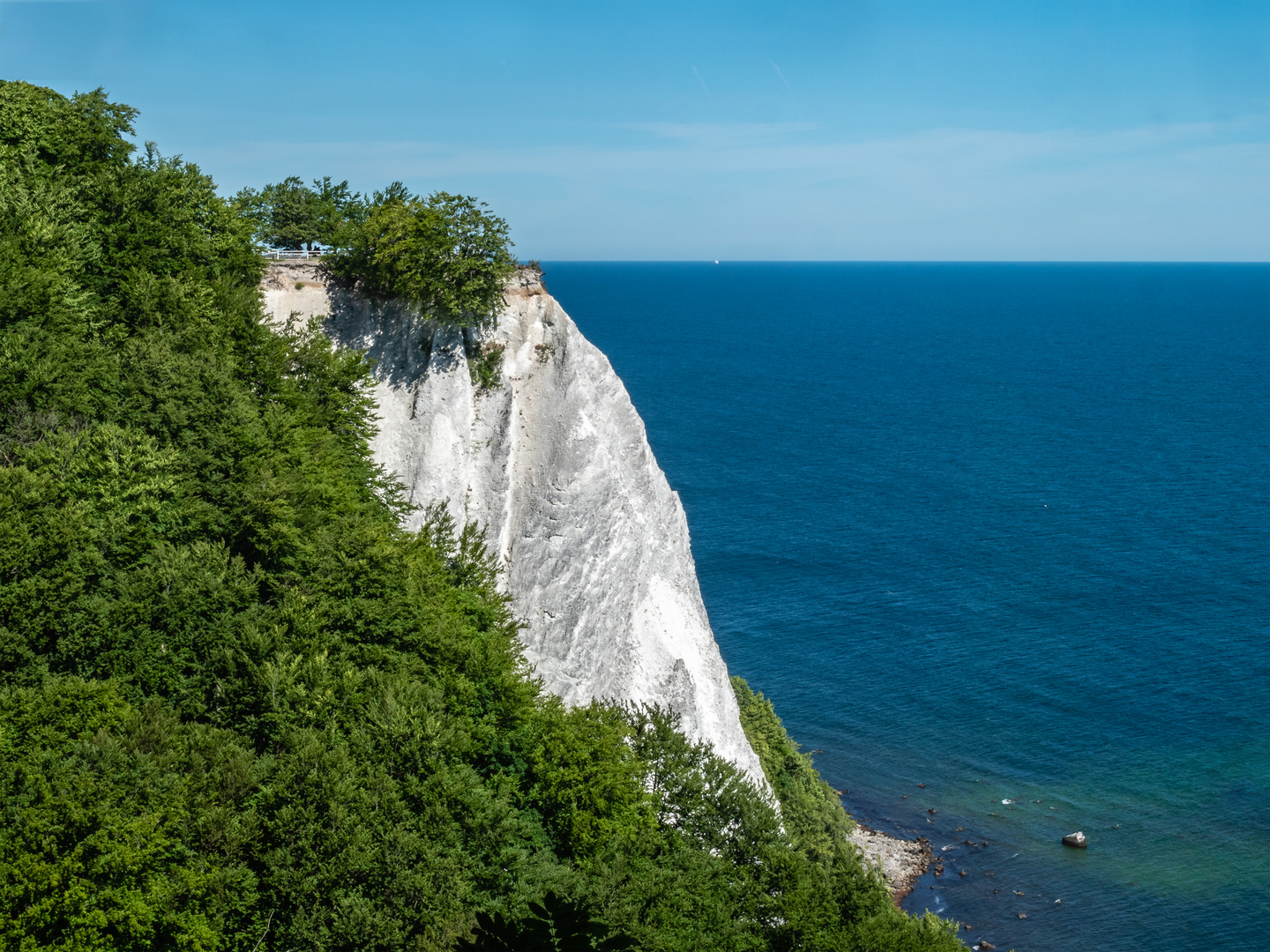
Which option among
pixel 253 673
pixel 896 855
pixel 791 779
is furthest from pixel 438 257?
pixel 896 855

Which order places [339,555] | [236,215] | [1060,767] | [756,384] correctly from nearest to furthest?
[339,555]
[236,215]
[1060,767]
[756,384]

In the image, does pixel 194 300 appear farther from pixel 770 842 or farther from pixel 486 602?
pixel 770 842

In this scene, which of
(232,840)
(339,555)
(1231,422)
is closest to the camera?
(232,840)

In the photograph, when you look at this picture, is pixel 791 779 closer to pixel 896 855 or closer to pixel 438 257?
pixel 896 855

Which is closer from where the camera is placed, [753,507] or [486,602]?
[486,602]

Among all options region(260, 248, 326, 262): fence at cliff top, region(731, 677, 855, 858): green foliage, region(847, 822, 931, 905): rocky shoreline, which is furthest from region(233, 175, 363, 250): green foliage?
region(847, 822, 931, 905): rocky shoreline

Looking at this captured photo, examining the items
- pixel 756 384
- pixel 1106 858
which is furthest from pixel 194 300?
pixel 756 384

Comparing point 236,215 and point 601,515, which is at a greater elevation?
point 236,215
